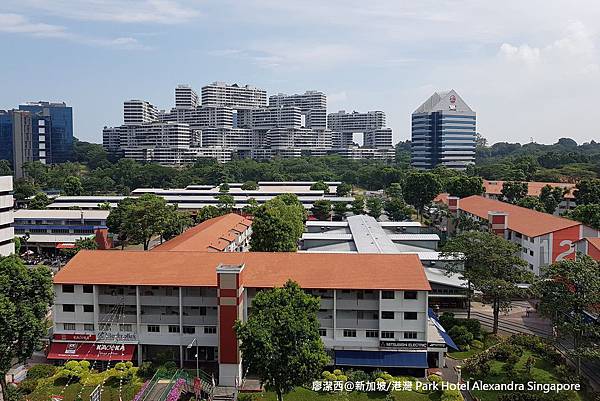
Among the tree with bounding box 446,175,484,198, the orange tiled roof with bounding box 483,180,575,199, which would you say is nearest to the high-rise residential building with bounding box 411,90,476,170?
the orange tiled roof with bounding box 483,180,575,199

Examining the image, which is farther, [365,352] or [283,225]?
[283,225]

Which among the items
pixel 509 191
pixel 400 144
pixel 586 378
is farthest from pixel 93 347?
pixel 400 144

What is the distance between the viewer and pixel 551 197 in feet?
182

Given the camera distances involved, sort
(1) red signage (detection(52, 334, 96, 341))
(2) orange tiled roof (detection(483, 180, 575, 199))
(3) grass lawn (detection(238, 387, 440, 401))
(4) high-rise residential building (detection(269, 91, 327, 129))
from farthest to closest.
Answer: (4) high-rise residential building (detection(269, 91, 327, 129))
(2) orange tiled roof (detection(483, 180, 575, 199))
(1) red signage (detection(52, 334, 96, 341))
(3) grass lawn (detection(238, 387, 440, 401))

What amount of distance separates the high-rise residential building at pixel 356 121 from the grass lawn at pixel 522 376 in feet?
441

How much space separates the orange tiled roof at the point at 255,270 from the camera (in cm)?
2273

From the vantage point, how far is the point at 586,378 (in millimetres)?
20906

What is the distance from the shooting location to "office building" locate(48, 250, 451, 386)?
73.7 feet

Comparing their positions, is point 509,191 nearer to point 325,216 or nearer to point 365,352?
point 325,216

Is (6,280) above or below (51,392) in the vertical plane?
above

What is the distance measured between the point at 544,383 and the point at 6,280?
19.7 meters

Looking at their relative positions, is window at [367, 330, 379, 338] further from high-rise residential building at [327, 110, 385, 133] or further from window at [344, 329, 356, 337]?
high-rise residential building at [327, 110, 385, 133]

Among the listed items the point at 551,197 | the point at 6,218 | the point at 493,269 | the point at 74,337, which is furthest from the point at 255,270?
the point at 551,197

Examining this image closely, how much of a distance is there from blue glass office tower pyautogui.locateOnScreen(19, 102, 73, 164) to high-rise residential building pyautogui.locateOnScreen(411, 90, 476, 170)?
238 feet
